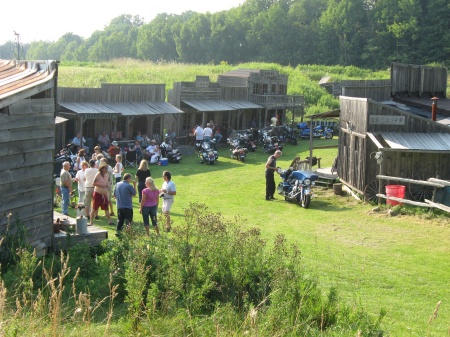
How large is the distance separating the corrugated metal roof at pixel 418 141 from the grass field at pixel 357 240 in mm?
2109

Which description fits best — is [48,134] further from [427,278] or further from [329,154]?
[329,154]

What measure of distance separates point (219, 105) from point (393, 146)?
18.2m

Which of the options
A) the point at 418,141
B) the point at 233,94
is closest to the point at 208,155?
the point at 418,141

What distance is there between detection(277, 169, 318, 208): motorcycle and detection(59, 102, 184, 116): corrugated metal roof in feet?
35.5

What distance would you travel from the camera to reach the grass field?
11.9 m

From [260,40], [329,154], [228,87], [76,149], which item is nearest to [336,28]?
[260,40]

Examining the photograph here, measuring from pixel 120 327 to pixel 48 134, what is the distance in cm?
505

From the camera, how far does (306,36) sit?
100 metres

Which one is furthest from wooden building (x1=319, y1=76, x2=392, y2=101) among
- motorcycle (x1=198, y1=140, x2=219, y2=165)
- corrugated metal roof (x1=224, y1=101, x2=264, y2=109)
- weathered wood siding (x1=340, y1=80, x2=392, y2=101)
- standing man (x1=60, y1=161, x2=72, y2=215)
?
standing man (x1=60, y1=161, x2=72, y2=215)

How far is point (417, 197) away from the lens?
69.5 feet

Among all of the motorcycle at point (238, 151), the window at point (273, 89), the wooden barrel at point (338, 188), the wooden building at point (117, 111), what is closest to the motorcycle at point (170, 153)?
the wooden building at point (117, 111)

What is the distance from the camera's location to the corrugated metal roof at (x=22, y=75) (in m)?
12.1

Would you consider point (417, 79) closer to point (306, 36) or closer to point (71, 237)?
point (71, 237)

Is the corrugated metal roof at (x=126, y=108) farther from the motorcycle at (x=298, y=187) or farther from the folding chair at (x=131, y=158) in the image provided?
the motorcycle at (x=298, y=187)
